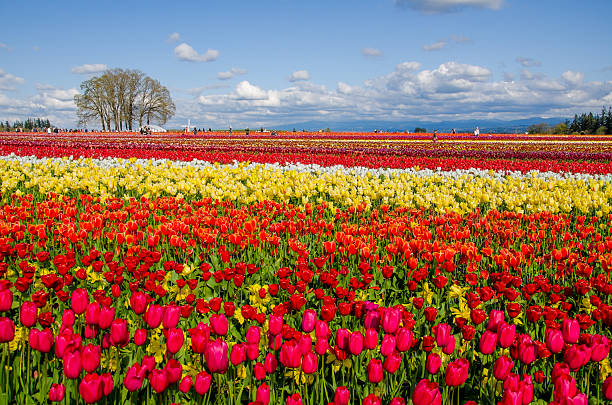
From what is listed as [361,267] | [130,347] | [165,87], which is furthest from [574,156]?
[165,87]

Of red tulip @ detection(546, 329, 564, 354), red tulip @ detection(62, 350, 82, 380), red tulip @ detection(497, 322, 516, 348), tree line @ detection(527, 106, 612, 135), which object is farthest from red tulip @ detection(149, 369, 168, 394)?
tree line @ detection(527, 106, 612, 135)

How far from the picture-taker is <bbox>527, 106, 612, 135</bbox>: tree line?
64.1m

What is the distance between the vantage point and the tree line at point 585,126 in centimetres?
6406

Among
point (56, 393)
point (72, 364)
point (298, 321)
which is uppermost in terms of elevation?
point (72, 364)

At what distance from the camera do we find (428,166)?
15195 millimetres

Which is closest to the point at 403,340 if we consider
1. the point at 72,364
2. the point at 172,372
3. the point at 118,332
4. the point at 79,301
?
the point at 172,372

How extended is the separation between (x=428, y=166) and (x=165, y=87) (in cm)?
6430

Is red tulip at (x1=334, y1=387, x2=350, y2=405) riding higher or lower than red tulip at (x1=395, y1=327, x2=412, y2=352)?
lower

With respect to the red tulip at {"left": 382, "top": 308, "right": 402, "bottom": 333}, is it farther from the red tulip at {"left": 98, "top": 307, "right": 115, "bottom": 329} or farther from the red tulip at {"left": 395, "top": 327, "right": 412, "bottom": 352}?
the red tulip at {"left": 98, "top": 307, "right": 115, "bottom": 329}

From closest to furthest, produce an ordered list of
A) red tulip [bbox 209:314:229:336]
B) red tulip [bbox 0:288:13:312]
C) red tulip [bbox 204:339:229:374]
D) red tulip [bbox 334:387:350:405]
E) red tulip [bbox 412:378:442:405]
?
red tulip [bbox 412:378:442:405] → red tulip [bbox 334:387:350:405] → red tulip [bbox 204:339:229:374] → red tulip [bbox 209:314:229:336] → red tulip [bbox 0:288:13:312]

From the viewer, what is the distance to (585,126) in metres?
67.9

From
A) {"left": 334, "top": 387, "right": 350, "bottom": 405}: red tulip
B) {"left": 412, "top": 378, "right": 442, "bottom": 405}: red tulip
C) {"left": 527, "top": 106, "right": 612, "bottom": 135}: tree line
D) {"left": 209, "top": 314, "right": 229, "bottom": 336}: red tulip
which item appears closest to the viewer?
{"left": 412, "top": 378, "right": 442, "bottom": 405}: red tulip

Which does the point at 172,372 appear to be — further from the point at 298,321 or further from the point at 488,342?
the point at 298,321

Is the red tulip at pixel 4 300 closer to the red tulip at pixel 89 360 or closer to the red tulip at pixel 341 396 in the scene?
the red tulip at pixel 89 360
